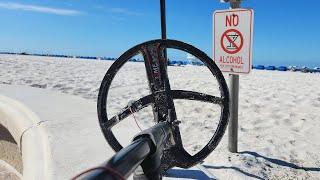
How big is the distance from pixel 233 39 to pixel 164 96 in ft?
5.22

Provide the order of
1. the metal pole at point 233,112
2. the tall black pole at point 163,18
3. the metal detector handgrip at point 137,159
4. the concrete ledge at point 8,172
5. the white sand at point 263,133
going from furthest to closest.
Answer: the concrete ledge at point 8,172
the metal pole at point 233,112
the white sand at point 263,133
the tall black pole at point 163,18
the metal detector handgrip at point 137,159

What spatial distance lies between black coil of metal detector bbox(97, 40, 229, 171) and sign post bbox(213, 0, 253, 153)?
1.38 meters

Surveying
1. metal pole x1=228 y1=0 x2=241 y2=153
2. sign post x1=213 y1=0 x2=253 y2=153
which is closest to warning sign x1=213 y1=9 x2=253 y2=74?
sign post x1=213 y1=0 x2=253 y2=153

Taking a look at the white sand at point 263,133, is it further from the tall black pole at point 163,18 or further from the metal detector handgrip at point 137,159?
the metal detector handgrip at point 137,159

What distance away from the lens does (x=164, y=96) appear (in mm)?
2236

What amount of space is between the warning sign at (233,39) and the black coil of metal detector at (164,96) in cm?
137

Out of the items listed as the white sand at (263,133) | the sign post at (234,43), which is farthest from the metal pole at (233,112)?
the white sand at (263,133)

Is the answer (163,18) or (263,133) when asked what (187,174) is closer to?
(163,18)

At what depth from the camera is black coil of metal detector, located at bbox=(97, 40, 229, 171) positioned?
7.09 feet

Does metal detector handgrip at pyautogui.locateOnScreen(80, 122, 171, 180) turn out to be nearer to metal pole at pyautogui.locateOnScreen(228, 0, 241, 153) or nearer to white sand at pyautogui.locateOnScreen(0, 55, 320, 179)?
white sand at pyautogui.locateOnScreen(0, 55, 320, 179)

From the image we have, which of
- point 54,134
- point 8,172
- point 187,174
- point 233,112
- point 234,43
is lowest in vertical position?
point 8,172

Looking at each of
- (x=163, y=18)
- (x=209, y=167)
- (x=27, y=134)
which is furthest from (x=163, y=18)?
(x=27, y=134)

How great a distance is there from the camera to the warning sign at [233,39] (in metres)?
3.45

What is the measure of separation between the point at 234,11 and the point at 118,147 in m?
1.85
